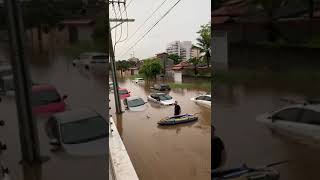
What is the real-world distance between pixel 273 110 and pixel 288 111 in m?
0.06

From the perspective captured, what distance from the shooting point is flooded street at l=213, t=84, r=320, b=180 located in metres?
1.42

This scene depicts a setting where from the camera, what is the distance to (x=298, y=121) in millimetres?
1378

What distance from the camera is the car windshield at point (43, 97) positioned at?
1.45 metres

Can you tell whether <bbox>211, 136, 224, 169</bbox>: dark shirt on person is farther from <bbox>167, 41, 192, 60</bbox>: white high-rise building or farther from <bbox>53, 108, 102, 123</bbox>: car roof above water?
<bbox>167, 41, 192, 60</bbox>: white high-rise building

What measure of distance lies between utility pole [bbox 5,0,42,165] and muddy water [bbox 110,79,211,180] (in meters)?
4.31

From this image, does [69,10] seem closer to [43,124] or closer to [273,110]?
[43,124]

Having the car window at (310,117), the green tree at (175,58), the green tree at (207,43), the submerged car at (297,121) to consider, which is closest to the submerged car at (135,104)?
the green tree at (175,58)

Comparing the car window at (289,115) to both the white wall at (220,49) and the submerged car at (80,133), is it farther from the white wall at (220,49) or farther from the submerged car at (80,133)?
the submerged car at (80,133)

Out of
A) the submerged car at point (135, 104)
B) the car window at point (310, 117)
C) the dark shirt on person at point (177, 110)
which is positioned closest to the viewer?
the car window at point (310, 117)

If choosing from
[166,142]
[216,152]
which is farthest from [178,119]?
[216,152]

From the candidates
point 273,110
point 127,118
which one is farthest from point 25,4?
point 127,118

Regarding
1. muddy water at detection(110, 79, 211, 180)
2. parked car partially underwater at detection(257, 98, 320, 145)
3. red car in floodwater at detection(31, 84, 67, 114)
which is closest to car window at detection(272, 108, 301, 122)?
parked car partially underwater at detection(257, 98, 320, 145)

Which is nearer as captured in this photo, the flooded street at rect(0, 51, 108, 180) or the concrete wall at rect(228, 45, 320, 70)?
the concrete wall at rect(228, 45, 320, 70)

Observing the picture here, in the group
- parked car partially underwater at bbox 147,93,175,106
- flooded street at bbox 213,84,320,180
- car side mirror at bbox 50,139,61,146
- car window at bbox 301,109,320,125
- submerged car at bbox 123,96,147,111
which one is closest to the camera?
car window at bbox 301,109,320,125
